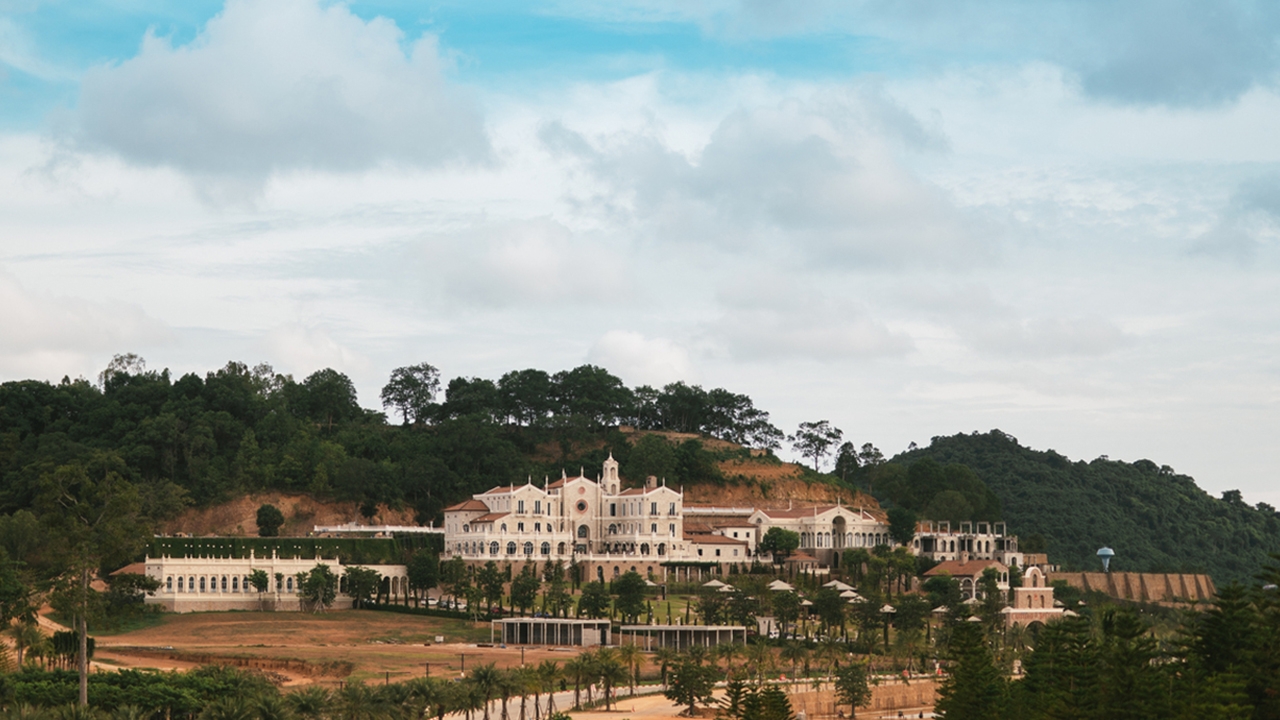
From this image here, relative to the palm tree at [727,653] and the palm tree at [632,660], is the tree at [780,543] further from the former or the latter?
the palm tree at [632,660]

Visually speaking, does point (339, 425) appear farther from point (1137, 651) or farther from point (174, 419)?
point (1137, 651)

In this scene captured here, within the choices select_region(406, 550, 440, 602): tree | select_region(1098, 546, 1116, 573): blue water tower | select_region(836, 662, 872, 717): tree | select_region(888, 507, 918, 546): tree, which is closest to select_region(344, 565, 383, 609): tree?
select_region(406, 550, 440, 602): tree

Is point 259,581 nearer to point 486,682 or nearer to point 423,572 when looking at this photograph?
point 423,572

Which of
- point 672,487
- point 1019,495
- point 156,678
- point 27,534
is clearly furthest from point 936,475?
point 156,678

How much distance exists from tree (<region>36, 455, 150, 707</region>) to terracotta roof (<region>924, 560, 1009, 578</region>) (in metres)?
74.2

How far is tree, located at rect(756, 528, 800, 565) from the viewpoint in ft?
410

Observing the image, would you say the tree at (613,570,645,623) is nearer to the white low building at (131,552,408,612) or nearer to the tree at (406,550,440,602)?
the tree at (406,550,440,602)

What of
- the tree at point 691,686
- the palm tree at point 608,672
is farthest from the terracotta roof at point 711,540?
the tree at point 691,686

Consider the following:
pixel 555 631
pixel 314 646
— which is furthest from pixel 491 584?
pixel 314 646

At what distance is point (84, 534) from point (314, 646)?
29.9 meters

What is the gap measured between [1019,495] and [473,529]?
277 feet

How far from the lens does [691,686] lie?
2798 inches

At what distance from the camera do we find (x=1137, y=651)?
48.8 m

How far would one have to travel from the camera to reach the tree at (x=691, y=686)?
70.9m
